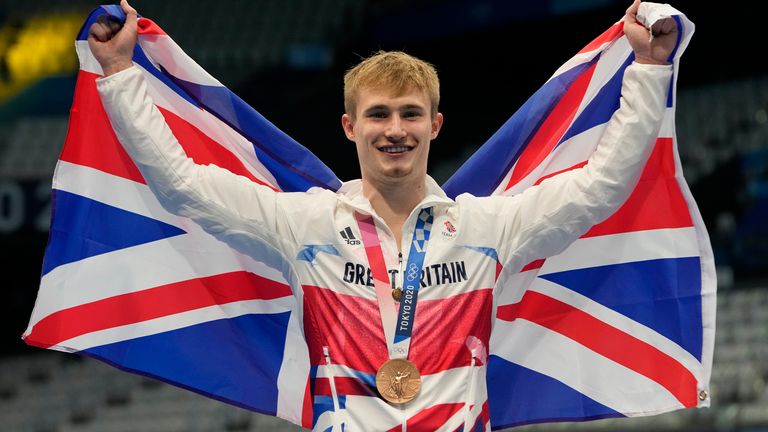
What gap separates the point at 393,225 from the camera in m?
3.37

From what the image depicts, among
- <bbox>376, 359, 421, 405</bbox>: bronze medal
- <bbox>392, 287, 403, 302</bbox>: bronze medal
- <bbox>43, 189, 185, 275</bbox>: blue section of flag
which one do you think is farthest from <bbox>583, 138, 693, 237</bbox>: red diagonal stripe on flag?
<bbox>43, 189, 185, 275</bbox>: blue section of flag

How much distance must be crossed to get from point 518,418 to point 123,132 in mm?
1658

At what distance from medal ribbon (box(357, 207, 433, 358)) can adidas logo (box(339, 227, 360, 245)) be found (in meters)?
0.03

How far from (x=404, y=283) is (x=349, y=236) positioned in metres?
0.23

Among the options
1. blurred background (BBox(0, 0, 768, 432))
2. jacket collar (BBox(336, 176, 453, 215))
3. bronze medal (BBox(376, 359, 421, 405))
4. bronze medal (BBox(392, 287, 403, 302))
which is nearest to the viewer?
bronze medal (BBox(376, 359, 421, 405))

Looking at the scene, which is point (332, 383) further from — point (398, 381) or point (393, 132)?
point (393, 132)

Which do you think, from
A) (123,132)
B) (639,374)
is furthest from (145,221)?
(639,374)

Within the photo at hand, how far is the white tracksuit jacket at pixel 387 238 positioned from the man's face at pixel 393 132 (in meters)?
0.12

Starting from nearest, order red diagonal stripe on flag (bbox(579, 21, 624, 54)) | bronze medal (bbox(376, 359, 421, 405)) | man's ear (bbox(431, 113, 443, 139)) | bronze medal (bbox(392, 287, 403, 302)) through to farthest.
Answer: bronze medal (bbox(376, 359, 421, 405))
bronze medal (bbox(392, 287, 403, 302))
man's ear (bbox(431, 113, 443, 139))
red diagonal stripe on flag (bbox(579, 21, 624, 54))

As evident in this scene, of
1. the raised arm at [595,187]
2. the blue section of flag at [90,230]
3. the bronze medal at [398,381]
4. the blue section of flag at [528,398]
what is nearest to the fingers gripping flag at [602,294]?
the blue section of flag at [528,398]

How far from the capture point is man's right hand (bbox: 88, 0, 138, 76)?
340 centimetres

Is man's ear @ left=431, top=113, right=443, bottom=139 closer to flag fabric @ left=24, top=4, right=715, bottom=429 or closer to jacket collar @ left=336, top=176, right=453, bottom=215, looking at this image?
jacket collar @ left=336, top=176, right=453, bottom=215

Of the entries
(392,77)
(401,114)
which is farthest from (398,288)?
(392,77)

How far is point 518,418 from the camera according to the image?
3984 mm
